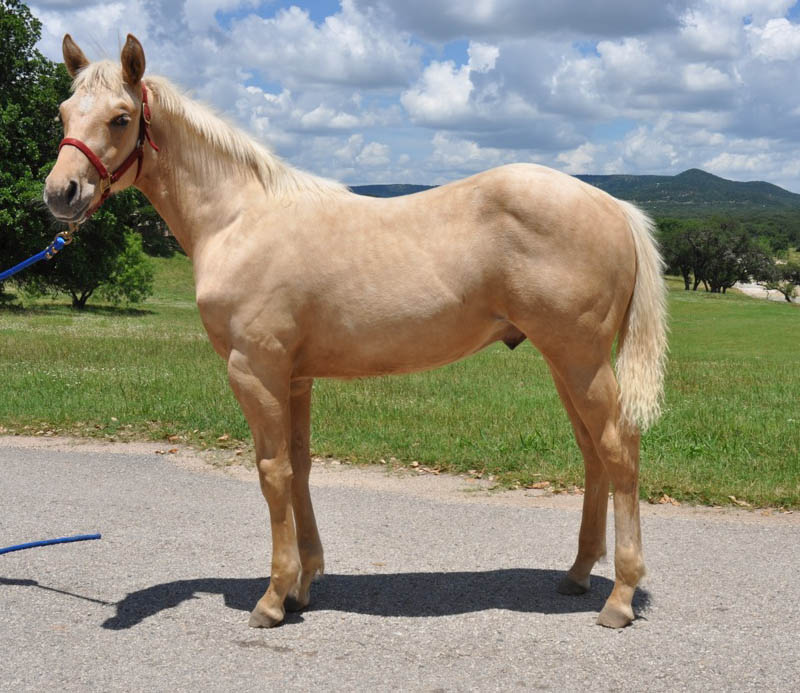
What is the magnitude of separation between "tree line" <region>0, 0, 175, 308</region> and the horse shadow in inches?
982

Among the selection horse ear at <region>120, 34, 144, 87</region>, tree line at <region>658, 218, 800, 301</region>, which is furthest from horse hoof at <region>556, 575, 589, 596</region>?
tree line at <region>658, 218, 800, 301</region>

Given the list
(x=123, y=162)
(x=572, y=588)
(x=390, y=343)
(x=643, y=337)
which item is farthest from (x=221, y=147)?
(x=572, y=588)

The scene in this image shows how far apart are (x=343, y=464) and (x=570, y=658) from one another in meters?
4.12

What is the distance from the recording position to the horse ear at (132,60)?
3.83m

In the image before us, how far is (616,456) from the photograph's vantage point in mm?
4055

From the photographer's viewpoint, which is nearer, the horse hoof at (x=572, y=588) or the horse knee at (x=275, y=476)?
the horse knee at (x=275, y=476)

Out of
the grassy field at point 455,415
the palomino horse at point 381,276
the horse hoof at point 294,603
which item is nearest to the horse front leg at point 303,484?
the horse hoof at point 294,603

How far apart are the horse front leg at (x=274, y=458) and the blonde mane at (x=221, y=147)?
104 cm

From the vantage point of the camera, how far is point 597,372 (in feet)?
13.1

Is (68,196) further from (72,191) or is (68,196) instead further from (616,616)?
(616,616)

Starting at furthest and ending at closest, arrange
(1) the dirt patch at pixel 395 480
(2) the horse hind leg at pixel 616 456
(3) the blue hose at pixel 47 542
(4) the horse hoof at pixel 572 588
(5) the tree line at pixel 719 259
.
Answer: (5) the tree line at pixel 719 259, (1) the dirt patch at pixel 395 480, (3) the blue hose at pixel 47 542, (4) the horse hoof at pixel 572 588, (2) the horse hind leg at pixel 616 456

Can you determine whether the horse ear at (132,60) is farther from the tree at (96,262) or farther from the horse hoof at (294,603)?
the tree at (96,262)

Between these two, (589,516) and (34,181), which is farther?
(34,181)

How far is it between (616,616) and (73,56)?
13.3 ft
